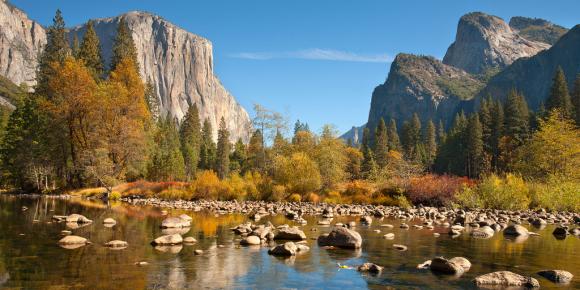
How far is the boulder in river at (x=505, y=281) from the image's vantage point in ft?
26.9

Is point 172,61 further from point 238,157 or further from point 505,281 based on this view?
point 505,281

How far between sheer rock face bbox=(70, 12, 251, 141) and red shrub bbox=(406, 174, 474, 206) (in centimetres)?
14880

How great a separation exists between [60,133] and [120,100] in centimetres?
631

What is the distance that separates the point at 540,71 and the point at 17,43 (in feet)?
660

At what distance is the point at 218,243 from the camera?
12.6 metres

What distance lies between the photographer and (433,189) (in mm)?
28812

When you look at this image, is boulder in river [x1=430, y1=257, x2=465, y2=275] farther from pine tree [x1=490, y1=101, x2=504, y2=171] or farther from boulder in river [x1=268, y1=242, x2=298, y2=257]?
pine tree [x1=490, y1=101, x2=504, y2=171]

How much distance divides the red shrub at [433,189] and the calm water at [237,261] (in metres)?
13.3

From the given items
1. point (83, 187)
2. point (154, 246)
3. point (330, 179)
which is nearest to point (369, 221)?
point (154, 246)

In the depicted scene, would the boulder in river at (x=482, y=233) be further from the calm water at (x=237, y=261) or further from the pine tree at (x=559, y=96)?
the pine tree at (x=559, y=96)

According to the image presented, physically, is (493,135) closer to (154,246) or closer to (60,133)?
(60,133)

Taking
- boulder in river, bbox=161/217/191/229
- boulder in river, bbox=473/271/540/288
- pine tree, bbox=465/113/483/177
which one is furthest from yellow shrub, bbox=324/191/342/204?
pine tree, bbox=465/113/483/177

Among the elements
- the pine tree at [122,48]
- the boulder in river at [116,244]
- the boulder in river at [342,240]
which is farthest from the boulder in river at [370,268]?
the pine tree at [122,48]

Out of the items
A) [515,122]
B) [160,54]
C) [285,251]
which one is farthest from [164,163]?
[160,54]
